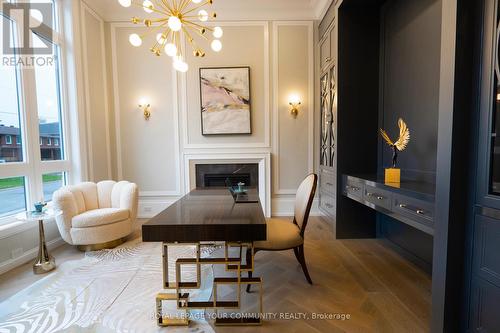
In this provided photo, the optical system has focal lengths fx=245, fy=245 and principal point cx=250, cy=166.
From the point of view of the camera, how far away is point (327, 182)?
3531mm

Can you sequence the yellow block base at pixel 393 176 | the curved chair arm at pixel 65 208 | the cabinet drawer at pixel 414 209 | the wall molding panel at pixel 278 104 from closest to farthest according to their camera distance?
the cabinet drawer at pixel 414 209
the yellow block base at pixel 393 176
the curved chair arm at pixel 65 208
the wall molding panel at pixel 278 104

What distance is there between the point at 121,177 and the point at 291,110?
123 inches

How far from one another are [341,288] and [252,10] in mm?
4099

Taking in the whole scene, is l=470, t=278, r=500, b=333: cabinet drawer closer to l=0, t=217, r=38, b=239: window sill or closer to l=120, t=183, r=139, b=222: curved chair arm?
l=120, t=183, r=139, b=222: curved chair arm

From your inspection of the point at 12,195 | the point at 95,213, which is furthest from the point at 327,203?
the point at 12,195

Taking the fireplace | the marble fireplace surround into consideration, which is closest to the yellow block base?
the marble fireplace surround

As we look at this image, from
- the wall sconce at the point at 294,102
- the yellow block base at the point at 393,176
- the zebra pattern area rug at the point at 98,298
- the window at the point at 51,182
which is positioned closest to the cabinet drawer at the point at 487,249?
the yellow block base at the point at 393,176

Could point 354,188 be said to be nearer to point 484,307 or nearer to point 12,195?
point 484,307

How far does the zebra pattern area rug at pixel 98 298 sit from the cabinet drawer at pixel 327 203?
5.96 ft

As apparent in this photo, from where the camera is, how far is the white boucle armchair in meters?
2.76

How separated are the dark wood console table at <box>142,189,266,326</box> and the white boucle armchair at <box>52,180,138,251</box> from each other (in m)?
1.42

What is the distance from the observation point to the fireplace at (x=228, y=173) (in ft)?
13.8

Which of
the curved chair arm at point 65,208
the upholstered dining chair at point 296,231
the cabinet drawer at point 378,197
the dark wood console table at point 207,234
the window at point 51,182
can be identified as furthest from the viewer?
the window at point 51,182

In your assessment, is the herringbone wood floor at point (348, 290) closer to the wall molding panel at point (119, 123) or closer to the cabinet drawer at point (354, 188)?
the cabinet drawer at point (354, 188)
